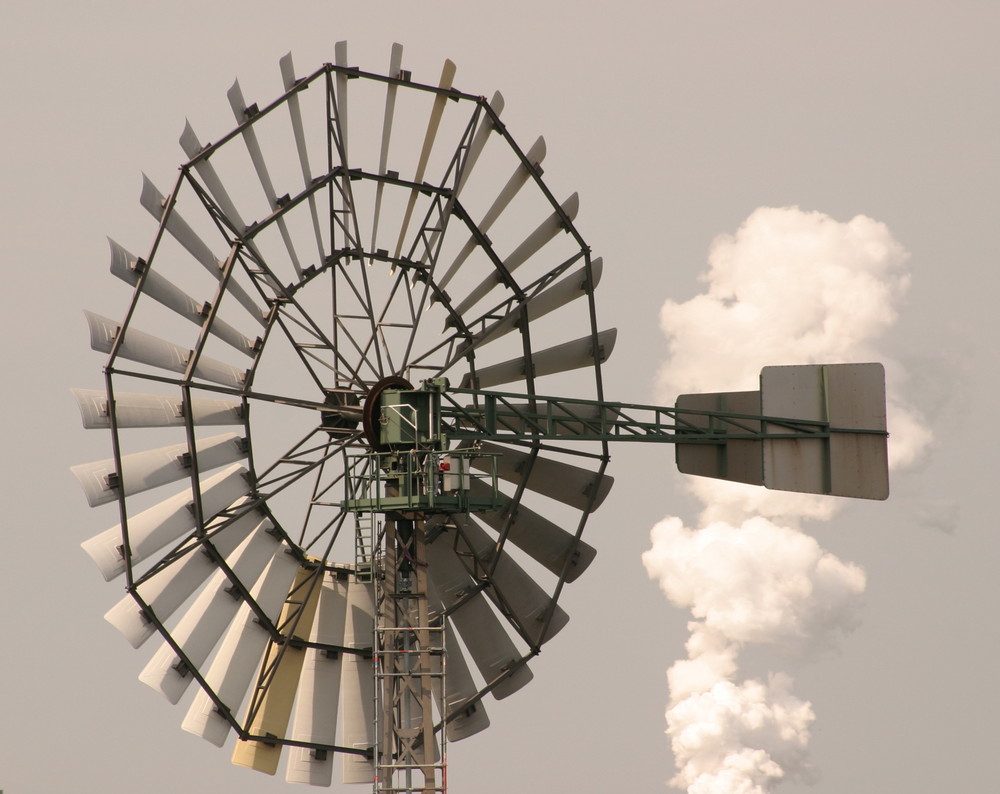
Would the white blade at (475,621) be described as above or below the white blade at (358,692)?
above

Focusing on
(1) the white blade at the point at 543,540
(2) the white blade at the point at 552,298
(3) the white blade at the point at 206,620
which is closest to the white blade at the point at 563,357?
(2) the white blade at the point at 552,298

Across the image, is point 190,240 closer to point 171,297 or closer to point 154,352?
point 171,297

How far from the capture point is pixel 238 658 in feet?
110

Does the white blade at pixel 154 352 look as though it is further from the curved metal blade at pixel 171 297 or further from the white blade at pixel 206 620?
the white blade at pixel 206 620

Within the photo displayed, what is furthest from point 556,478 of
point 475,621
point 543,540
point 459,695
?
point 459,695

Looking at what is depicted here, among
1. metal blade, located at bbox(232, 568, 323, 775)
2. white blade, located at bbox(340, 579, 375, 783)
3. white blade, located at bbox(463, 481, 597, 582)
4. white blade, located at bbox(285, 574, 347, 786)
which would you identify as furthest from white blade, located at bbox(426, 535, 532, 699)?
metal blade, located at bbox(232, 568, 323, 775)

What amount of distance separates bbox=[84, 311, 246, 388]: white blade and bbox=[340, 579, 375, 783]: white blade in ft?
18.5

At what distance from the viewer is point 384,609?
→ 31969 millimetres

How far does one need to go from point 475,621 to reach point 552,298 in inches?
270

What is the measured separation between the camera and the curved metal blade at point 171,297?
30.3 metres

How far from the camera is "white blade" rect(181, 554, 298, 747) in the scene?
109 feet

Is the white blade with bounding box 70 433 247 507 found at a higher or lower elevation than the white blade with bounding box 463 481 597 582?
lower

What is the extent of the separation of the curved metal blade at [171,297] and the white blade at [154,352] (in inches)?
20.0

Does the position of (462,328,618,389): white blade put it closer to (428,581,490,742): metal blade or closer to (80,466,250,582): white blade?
(428,581,490,742): metal blade
